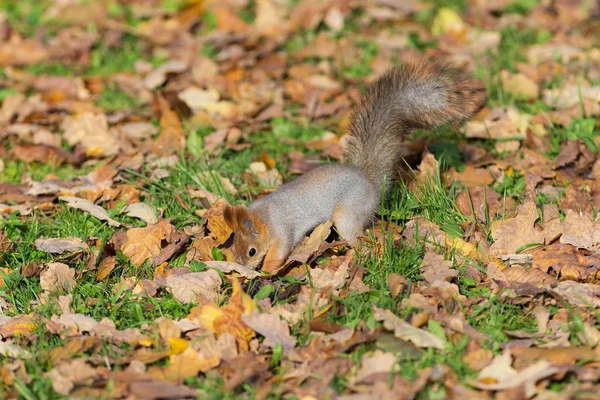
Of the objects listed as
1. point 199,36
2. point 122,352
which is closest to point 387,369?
point 122,352

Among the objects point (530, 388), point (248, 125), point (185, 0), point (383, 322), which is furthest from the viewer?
point (185, 0)

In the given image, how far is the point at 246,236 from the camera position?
3.71m

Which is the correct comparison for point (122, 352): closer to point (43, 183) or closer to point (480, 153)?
point (43, 183)

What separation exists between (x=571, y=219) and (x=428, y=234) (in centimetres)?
66

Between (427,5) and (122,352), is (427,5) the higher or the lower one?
the higher one

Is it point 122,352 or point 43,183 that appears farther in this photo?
point 43,183

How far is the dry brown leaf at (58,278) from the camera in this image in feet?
11.5

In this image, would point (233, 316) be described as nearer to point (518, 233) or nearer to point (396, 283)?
point (396, 283)

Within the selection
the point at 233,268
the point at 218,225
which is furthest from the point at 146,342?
the point at 218,225

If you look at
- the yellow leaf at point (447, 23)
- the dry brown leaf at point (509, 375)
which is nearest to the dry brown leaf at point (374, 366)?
the dry brown leaf at point (509, 375)

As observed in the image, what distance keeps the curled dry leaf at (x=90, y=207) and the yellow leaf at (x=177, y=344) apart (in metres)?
1.18

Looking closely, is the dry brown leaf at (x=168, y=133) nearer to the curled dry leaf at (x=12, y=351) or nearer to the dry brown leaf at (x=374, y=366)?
the curled dry leaf at (x=12, y=351)

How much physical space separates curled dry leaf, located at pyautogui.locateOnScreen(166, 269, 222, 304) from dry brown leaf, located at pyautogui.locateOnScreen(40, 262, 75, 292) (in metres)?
0.46

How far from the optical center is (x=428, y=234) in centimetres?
376
